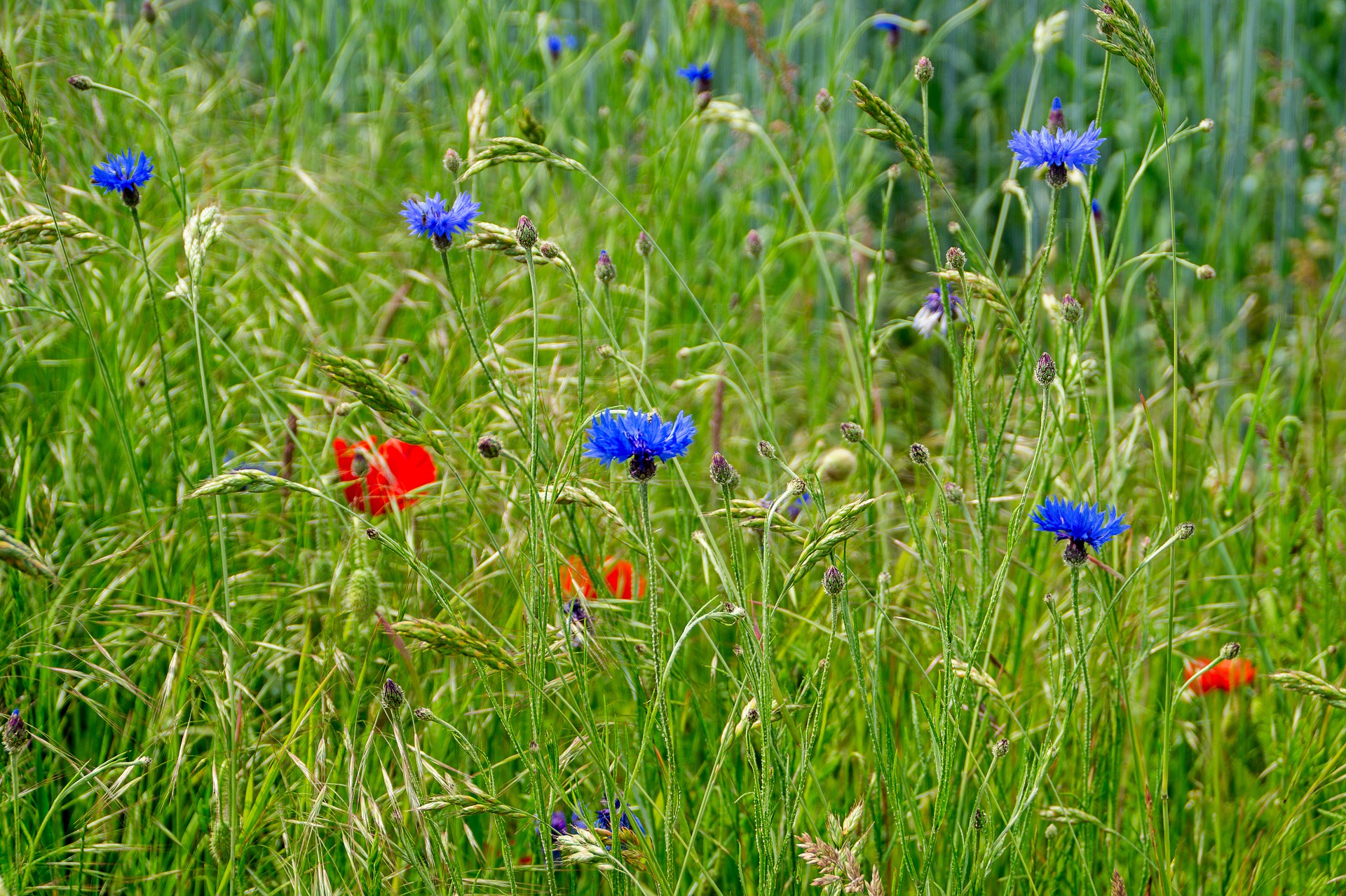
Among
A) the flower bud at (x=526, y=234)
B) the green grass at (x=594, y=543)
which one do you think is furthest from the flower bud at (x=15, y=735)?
the flower bud at (x=526, y=234)

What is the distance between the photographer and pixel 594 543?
1099 mm

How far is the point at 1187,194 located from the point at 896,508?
6.77ft

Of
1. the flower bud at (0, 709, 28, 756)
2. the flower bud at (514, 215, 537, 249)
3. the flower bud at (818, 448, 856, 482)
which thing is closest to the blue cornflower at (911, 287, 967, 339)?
the flower bud at (818, 448, 856, 482)

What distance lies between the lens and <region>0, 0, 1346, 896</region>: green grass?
84 cm

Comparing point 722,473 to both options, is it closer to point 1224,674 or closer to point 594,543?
point 594,543

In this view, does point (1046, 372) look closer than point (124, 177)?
Yes

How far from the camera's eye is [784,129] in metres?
2.42

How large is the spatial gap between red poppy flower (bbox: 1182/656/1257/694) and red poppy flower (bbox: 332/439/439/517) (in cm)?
86

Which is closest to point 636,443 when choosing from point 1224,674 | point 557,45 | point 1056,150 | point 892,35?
point 1056,150

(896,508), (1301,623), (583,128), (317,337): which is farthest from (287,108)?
(1301,623)

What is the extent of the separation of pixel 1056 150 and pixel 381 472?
0.73 meters

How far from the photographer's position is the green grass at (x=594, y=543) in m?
0.84

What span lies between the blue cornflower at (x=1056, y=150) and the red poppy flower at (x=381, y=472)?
636 mm

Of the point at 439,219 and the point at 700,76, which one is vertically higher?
the point at 700,76
